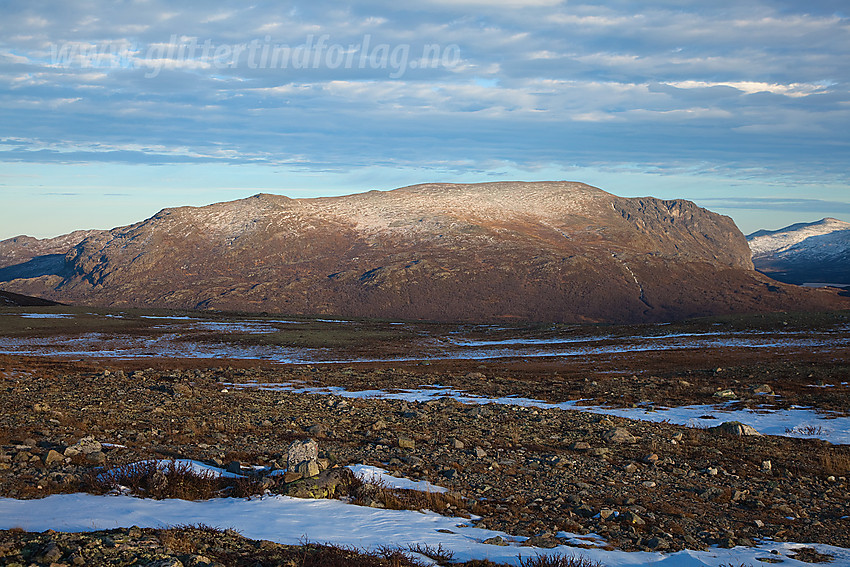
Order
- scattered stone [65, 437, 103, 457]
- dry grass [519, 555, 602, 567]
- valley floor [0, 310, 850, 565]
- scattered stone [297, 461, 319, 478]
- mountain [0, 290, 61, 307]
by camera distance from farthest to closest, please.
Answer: mountain [0, 290, 61, 307] < scattered stone [65, 437, 103, 457] < scattered stone [297, 461, 319, 478] < valley floor [0, 310, 850, 565] < dry grass [519, 555, 602, 567]

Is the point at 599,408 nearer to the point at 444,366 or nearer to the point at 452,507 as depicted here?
the point at 452,507

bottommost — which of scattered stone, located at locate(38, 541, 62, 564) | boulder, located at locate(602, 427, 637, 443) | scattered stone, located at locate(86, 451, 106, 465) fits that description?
boulder, located at locate(602, 427, 637, 443)

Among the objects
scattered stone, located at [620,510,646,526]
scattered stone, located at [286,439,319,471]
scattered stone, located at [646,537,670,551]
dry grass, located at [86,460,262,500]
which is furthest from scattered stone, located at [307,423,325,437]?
scattered stone, located at [646,537,670,551]

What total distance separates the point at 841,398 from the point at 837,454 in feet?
35.0

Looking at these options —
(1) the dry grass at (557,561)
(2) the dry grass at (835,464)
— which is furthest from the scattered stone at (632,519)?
(2) the dry grass at (835,464)

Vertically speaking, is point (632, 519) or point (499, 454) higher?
point (632, 519)

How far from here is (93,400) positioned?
19.7 metres

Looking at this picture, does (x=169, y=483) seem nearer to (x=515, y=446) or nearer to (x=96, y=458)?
(x=96, y=458)

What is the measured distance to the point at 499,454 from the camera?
570 inches

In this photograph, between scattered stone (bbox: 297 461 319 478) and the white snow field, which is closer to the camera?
the white snow field

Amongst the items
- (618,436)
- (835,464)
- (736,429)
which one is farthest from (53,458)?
(736,429)

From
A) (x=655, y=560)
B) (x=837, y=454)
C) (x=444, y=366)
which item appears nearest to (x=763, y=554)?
(x=655, y=560)

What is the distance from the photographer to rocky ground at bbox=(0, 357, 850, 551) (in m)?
10.4

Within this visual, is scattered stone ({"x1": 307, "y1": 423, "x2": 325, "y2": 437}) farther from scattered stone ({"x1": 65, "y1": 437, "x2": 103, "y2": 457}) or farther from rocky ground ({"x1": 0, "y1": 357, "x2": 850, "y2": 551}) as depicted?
scattered stone ({"x1": 65, "y1": 437, "x2": 103, "y2": 457})
